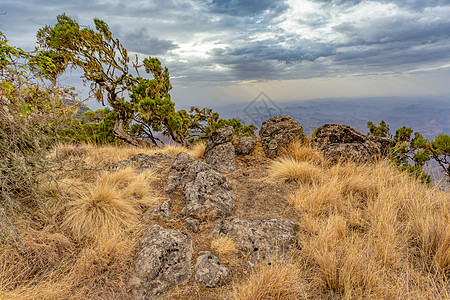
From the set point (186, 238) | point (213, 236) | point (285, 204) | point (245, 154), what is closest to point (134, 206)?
point (186, 238)

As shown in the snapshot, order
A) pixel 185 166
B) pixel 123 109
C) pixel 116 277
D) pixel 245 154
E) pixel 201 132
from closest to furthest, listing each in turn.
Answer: pixel 116 277
pixel 185 166
pixel 245 154
pixel 123 109
pixel 201 132

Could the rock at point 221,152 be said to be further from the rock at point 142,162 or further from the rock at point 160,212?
the rock at point 160,212

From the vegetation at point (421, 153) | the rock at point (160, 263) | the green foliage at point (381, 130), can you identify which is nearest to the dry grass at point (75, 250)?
the rock at point (160, 263)

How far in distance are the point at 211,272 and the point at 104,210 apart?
2043 millimetres

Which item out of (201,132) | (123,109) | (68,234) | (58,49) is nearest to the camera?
(68,234)

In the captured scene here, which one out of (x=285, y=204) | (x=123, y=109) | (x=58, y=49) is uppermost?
(x=58, y=49)

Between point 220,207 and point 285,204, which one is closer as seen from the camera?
point 220,207

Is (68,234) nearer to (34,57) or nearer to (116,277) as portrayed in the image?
(116,277)

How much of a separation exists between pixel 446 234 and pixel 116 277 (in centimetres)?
385

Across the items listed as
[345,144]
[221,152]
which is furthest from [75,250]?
[345,144]

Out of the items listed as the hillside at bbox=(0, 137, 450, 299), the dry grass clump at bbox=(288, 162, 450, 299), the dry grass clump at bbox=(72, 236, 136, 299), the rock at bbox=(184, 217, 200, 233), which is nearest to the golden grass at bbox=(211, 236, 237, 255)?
the hillside at bbox=(0, 137, 450, 299)

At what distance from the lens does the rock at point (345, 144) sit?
5672 mm

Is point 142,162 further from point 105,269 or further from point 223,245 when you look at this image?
point 223,245

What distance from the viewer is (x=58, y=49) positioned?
9.60 meters
